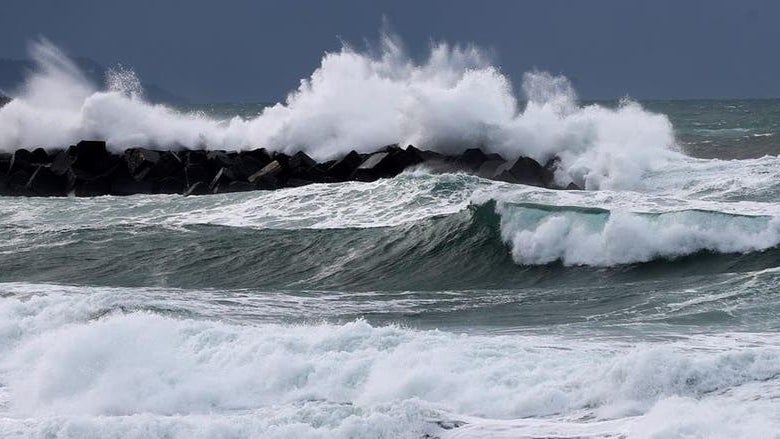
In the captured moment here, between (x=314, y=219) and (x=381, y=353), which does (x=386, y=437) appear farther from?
(x=314, y=219)

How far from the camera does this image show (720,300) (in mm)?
11250

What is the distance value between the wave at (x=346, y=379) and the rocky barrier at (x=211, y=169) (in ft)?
39.7

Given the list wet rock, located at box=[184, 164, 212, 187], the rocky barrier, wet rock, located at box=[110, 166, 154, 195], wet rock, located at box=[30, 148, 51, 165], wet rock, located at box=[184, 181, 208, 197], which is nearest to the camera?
the rocky barrier

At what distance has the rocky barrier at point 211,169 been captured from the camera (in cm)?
2236

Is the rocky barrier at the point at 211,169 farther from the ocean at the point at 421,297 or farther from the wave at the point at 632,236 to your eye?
the wave at the point at 632,236

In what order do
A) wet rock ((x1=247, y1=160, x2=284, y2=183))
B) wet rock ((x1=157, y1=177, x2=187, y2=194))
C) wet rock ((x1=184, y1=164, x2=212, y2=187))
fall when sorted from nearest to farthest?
1. wet rock ((x1=247, y1=160, x2=284, y2=183))
2. wet rock ((x1=157, y1=177, x2=187, y2=194))
3. wet rock ((x1=184, y1=164, x2=212, y2=187))

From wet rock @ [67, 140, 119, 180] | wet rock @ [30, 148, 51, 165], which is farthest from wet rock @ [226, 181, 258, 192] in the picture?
wet rock @ [30, 148, 51, 165]

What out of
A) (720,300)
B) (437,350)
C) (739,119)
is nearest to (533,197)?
(720,300)

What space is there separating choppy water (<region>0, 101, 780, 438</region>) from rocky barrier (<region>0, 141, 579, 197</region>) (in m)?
2.01

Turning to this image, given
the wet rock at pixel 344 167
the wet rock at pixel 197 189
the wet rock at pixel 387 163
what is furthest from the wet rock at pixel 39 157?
the wet rock at pixel 387 163

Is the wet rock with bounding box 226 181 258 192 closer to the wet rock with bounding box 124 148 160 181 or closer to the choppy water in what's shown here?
the choppy water

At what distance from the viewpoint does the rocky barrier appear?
2236 centimetres

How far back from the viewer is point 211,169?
24.2m

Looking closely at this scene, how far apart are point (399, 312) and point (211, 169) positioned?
12.8 metres
